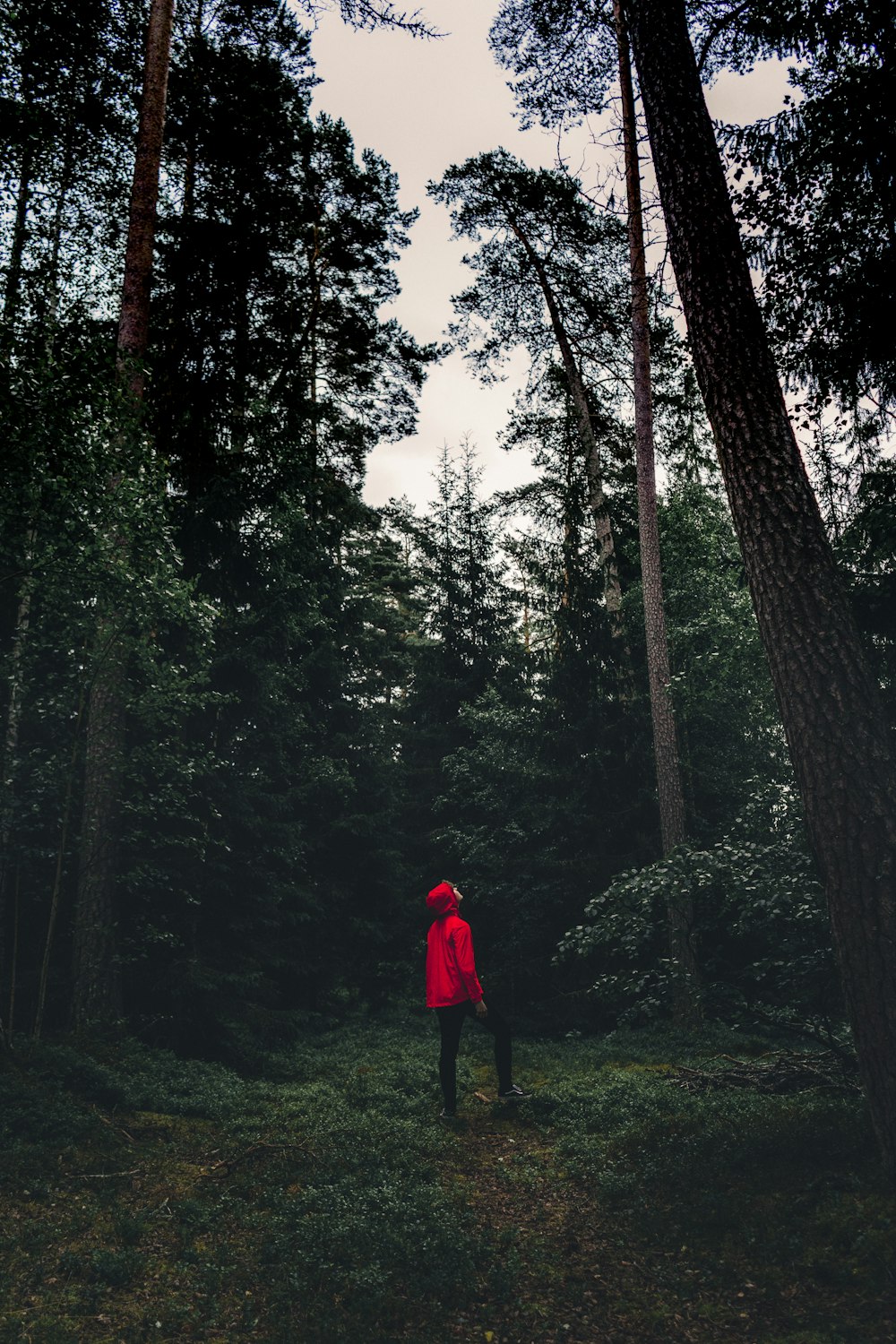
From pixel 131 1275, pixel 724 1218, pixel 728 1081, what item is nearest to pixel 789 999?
pixel 728 1081

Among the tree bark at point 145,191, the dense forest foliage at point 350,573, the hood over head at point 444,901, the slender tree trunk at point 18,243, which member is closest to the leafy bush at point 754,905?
the dense forest foliage at point 350,573

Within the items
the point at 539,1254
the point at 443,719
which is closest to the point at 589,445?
the point at 443,719

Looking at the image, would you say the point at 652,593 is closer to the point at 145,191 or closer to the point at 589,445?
the point at 589,445

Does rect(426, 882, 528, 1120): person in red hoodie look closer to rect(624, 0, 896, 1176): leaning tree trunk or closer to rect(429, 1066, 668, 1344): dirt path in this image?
rect(429, 1066, 668, 1344): dirt path

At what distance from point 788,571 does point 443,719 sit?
14507mm

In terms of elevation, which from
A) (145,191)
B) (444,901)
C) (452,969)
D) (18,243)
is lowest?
(452,969)

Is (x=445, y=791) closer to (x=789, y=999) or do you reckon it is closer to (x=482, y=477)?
(x=482, y=477)

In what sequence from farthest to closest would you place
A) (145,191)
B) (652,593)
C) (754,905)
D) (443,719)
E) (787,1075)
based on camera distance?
1. (443,719)
2. (652,593)
3. (145,191)
4. (754,905)
5. (787,1075)

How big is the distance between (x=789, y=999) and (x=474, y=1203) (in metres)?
5.76

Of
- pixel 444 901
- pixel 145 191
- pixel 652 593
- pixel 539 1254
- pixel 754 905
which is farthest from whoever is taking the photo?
pixel 652 593

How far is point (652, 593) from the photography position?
42.5 ft

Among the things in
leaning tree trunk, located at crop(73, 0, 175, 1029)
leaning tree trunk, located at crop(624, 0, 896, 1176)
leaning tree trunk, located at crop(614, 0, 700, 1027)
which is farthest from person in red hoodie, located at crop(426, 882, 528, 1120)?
leaning tree trunk, located at crop(614, 0, 700, 1027)

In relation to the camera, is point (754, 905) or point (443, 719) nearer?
point (754, 905)

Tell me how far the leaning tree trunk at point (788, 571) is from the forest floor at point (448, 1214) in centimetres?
93
